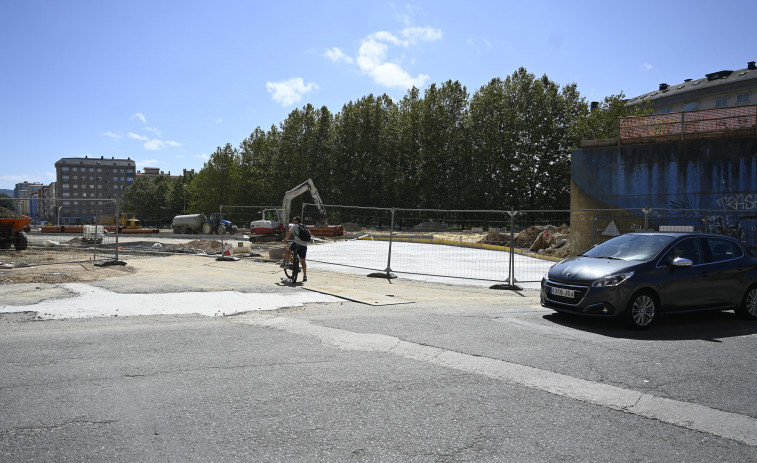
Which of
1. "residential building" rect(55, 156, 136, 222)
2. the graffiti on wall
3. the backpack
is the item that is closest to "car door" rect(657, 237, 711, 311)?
the backpack

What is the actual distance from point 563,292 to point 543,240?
17544 millimetres

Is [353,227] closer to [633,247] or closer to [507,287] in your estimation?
[507,287]

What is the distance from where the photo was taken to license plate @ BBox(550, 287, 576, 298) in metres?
7.73

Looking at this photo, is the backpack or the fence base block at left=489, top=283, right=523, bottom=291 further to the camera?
the backpack

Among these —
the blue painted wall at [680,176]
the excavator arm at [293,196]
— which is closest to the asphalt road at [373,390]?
the blue painted wall at [680,176]

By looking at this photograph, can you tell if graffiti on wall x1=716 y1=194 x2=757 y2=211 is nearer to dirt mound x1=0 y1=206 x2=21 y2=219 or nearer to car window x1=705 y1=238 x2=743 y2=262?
car window x1=705 y1=238 x2=743 y2=262

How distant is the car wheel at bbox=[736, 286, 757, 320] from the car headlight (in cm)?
257

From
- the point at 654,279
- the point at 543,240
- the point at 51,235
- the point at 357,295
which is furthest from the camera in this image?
the point at 51,235

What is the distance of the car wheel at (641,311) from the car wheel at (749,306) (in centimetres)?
207

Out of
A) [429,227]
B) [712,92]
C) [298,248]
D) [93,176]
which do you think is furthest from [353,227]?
[93,176]

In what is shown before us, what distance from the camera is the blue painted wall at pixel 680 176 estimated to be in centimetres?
1805

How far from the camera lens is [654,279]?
758 centimetres

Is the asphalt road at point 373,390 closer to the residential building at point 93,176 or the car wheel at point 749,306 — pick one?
the car wheel at point 749,306

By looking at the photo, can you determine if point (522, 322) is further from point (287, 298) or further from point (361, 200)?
point (361, 200)
